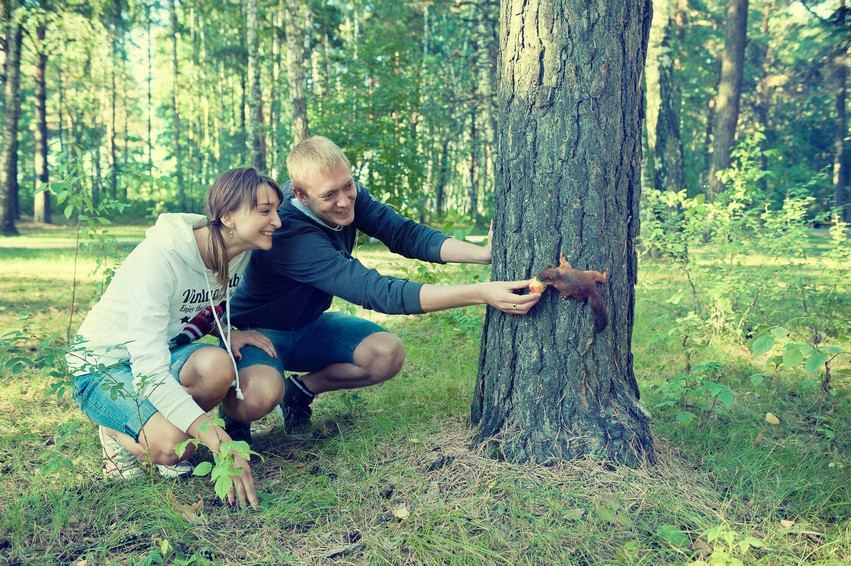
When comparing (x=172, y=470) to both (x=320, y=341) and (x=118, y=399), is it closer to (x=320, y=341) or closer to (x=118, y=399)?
(x=118, y=399)

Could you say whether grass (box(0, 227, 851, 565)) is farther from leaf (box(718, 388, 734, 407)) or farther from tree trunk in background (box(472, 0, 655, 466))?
leaf (box(718, 388, 734, 407))

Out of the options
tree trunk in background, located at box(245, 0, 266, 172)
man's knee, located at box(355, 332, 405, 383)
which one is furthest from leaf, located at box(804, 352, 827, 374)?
tree trunk in background, located at box(245, 0, 266, 172)

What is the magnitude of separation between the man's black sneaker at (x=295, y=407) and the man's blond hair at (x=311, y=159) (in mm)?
1143

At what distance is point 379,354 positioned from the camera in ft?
11.0

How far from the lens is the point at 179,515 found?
2416 millimetres

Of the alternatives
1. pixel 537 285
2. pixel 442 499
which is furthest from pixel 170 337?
pixel 537 285

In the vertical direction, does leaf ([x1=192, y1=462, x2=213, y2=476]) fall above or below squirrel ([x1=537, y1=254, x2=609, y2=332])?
below

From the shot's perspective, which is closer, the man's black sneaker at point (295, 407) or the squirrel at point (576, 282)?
the squirrel at point (576, 282)

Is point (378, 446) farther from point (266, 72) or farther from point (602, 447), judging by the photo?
point (266, 72)

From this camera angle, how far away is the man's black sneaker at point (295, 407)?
11.3 feet

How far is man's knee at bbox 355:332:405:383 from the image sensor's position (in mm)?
3357

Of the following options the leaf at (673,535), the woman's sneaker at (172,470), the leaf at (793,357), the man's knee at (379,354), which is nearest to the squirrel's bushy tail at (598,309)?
the leaf at (793,357)

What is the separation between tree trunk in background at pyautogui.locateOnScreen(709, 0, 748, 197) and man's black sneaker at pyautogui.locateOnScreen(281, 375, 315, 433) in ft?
37.5

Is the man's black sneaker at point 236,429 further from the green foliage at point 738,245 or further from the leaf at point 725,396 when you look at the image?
the green foliage at point 738,245
